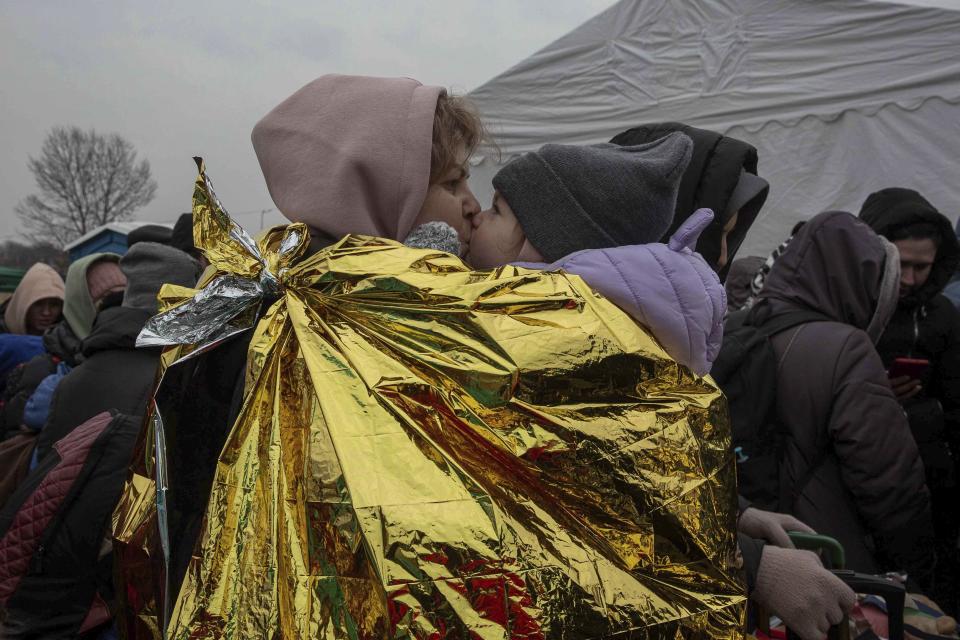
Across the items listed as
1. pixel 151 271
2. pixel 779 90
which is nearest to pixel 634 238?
pixel 151 271

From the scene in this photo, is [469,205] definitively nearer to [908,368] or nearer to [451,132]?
[451,132]

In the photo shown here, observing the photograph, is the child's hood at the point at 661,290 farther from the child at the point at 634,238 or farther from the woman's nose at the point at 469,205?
the woman's nose at the point at 469,205

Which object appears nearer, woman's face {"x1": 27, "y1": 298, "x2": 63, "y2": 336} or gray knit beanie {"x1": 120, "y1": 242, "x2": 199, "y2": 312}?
gray knit beanie {"x1": 120, "y1": 242, "x2": 199, "y2": 312}

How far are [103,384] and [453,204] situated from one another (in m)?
1.34

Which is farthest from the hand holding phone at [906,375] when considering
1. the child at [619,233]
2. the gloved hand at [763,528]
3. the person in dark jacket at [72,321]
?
the person in dark jacket at [72,321]

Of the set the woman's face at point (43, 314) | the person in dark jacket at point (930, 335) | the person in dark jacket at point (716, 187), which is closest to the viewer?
the person in dark jacket at point (716, 187)

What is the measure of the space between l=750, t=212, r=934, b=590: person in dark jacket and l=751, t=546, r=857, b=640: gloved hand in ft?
2.92

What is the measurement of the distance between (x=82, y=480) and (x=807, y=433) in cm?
191

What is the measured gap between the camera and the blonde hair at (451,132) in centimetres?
113

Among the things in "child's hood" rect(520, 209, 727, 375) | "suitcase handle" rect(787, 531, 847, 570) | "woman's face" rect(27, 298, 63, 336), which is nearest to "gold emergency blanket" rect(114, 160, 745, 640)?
"child's hood" rect(520, 209, 727, 375)

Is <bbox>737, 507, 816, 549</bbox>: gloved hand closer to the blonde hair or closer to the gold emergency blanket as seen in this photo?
the gold emergency blanket

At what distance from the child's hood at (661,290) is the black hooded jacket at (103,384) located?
1.44 meters

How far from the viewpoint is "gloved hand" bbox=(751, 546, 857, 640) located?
114 cm

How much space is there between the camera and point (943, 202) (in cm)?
484
